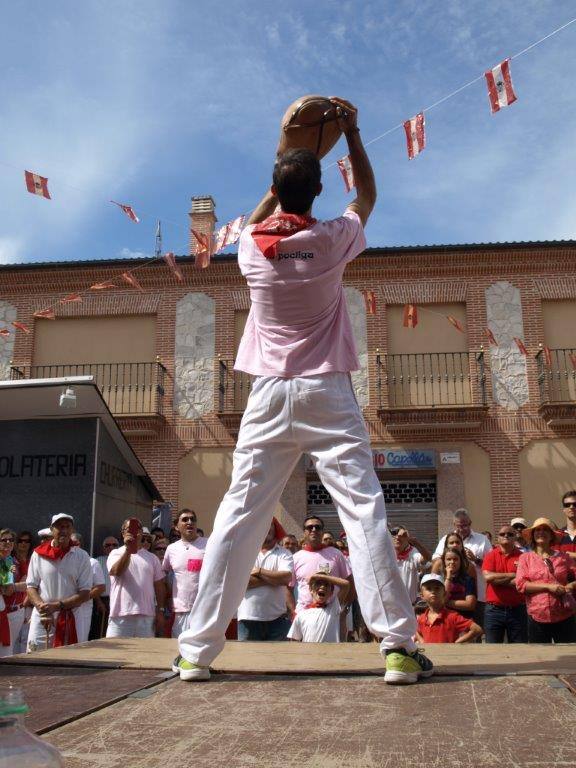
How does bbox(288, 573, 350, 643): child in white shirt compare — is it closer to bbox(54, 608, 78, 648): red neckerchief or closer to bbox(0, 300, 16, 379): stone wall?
bbox(54, 608, 78, 648): red neckerchief

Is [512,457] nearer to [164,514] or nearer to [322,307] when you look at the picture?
[164,514]

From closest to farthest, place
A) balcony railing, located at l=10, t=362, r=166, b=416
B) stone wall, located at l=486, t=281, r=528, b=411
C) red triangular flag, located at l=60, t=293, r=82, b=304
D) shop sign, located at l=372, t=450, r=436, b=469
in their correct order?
shop sign, located at l=372, t=450, r=436, b=469 < stone wall, located at l=486, t=281, r=528, b=411 < balcony railing, located at l=10, t=362, r=166, b=416 < red triangular flag, located at l=60, t=293, r=82, b=304

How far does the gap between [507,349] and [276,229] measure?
17296 millimetres

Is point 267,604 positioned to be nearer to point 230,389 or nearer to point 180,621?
point 180,621

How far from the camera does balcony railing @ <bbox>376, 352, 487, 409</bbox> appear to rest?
19.4 metres

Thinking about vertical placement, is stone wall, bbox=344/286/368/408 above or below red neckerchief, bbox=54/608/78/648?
above

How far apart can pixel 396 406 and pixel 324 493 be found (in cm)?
284

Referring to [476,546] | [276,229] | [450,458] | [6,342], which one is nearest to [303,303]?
[276,229]

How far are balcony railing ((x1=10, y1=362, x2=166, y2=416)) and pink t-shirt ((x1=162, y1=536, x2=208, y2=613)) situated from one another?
38.3 feet

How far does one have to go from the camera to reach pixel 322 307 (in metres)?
3.38

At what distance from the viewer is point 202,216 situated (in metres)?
22.6

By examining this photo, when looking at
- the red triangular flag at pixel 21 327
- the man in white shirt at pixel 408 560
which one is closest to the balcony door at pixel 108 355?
the red triangular flag at pixel 21 327

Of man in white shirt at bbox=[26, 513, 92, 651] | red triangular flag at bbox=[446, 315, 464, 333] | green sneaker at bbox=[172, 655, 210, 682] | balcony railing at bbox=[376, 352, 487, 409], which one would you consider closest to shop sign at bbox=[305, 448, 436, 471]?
balcony railing at bbox=[376, 352, 487, 409]

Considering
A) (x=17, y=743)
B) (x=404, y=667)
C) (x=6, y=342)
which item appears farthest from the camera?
(x=6, y=342)
